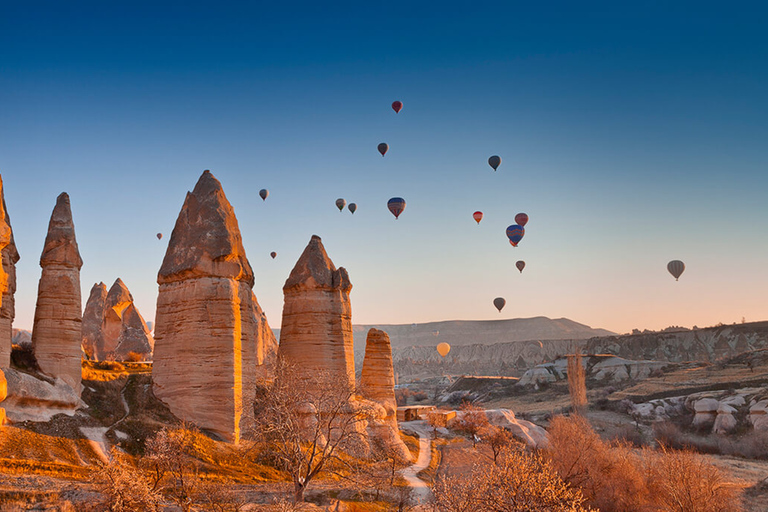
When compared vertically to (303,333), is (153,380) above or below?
below

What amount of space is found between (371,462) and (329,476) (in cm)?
357

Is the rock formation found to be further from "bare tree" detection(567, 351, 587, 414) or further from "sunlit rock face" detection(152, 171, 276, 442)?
"bare tree" detection(567, 351, 587, 414)

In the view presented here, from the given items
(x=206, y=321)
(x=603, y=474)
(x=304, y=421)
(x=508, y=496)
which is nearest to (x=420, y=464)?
(x=304, y=421)

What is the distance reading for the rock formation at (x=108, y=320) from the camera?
41294 mm

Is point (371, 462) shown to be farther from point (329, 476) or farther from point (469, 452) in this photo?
point (469, 452)

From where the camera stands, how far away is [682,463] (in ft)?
70.3

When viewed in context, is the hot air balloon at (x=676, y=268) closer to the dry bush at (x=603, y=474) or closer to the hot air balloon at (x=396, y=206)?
the hot air balloon at (x=396, y=206)

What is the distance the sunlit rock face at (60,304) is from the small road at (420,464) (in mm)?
13553

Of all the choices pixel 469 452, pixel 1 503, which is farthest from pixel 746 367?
pixel 1 503

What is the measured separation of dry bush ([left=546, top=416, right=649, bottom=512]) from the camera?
24.1 metres

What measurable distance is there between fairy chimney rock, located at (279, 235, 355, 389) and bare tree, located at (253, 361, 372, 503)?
1354 mm

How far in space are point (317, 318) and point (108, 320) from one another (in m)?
22.6

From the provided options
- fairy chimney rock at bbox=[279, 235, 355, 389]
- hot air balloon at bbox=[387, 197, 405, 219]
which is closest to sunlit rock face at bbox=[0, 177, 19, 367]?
fairy chimney rock at bbox=[279, 235, 355, 389]

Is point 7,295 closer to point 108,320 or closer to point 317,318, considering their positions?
point 317,318
